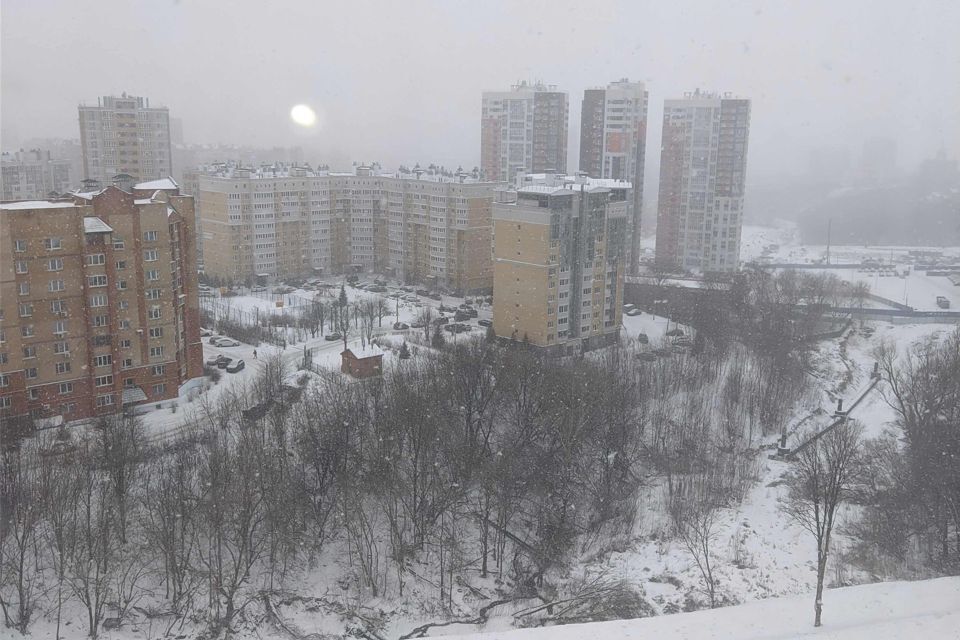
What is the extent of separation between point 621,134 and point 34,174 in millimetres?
15603

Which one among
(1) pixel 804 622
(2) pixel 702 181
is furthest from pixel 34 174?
(1) pixel 804 622

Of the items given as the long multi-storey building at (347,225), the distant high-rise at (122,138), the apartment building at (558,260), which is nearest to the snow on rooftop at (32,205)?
the apartment building at (558,260)

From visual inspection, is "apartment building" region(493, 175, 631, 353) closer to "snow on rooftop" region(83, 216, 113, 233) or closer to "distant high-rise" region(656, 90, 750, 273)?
"snow on rooftop" region(83, 216, 113, 233)

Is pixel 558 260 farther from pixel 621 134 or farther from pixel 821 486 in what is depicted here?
pixel 621 134

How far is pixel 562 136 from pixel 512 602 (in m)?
16.2

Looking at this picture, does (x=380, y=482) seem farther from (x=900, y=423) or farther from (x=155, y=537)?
(x=900, y=423)

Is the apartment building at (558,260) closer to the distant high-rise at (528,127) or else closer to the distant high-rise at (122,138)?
the distant high-rise at (528,127)

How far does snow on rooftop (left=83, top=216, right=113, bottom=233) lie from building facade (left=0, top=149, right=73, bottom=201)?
547 inches

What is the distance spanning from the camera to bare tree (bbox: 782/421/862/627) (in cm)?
571

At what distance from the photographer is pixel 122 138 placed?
20031 mm

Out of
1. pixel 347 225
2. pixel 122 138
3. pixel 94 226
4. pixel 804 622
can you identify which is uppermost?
pixel 122 138

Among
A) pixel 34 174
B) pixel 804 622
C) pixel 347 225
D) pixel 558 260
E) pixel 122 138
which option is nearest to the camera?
pixel 804 622

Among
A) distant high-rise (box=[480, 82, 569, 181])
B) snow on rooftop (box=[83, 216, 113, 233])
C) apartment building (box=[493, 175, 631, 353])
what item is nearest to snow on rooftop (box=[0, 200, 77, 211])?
snow on rooftop (box=[83, 216, 113, 233])

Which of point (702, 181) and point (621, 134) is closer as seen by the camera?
point (621, 134)
